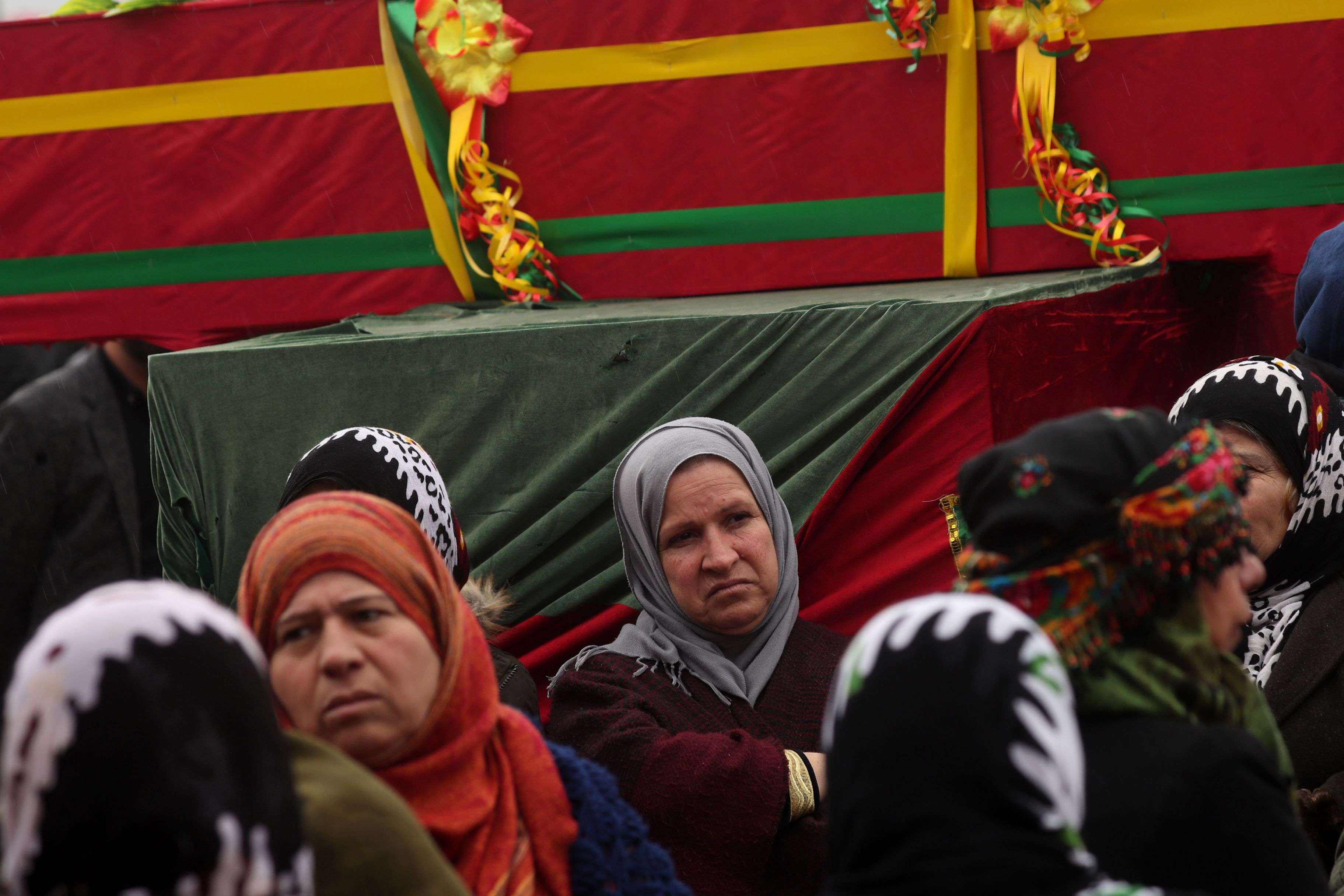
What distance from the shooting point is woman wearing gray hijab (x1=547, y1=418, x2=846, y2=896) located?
224 centimetres

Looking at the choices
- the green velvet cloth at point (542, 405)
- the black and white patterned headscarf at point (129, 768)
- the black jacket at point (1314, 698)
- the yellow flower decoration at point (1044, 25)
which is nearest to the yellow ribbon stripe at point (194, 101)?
the green velvet cloth at point (542, 405)

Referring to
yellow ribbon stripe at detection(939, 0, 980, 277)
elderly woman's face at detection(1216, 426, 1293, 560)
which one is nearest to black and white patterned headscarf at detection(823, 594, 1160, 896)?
elderly woman's face at detection(1216, 426, 1293, 560)

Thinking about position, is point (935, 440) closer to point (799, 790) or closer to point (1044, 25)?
point (799, 790)

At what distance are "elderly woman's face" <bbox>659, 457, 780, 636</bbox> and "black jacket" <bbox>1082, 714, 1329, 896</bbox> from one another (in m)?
1.31

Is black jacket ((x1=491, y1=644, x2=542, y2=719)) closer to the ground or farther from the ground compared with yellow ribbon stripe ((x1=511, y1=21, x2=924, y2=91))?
closer to the ground

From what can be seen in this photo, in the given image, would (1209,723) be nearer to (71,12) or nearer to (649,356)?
(649,356)

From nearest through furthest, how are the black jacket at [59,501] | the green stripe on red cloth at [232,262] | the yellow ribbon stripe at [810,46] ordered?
the yellow ribbon stripe at [810,46], the black jacket at [59,501], the green stripe on red cloth at [232,262]

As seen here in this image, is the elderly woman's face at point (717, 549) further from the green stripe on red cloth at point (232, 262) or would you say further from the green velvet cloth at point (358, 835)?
the green stripe on red cloth at point (232, 262)

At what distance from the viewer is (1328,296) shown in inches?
120

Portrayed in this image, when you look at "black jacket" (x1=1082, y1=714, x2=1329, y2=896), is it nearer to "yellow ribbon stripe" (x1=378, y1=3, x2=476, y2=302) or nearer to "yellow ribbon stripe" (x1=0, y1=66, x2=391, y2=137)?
"yellow ribbon stripe" (x1=378, y1=3, x2=476, y2=302)

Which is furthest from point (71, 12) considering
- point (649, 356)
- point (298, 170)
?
point (649, 356)

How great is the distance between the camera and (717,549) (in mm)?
2553

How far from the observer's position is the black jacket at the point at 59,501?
387 cm

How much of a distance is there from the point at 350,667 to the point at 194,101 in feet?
10.1
